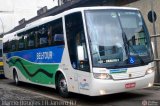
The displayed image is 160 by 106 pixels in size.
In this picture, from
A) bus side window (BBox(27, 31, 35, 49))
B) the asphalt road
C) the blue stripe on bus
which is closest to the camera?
the asphalt road

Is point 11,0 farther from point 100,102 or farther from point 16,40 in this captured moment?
point 100,102

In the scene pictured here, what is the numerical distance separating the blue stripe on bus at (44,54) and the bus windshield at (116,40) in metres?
2.02

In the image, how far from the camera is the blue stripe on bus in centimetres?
1195

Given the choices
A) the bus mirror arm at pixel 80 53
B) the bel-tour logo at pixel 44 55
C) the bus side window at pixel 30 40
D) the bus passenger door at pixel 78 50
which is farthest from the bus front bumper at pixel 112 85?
the bus side window at pixel 30 40

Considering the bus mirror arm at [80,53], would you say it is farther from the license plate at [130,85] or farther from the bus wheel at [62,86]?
the bus wheel at [62,86]

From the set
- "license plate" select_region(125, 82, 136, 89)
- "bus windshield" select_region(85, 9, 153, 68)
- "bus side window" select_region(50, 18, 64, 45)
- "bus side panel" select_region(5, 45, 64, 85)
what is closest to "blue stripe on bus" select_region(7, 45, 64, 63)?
"bus side panel" select_region(5, 45, 64, 85)

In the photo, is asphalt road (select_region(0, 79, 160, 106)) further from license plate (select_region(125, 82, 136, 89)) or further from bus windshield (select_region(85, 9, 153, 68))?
bus windshield (select_region(85, 9, 153, 68))

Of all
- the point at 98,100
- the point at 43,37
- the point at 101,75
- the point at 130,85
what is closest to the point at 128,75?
the point at 130,85

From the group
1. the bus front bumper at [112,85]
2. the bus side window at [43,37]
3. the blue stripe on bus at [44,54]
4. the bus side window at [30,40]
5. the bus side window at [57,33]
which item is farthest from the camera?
the bus side window at [30,40]

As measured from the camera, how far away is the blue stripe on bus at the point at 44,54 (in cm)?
1195

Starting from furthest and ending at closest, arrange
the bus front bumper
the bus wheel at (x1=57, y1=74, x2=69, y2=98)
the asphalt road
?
1. the bus wheel at (x1=57, y1=74, x2=69, y2=98)
2. the asphalt road
3. the bus front bumper

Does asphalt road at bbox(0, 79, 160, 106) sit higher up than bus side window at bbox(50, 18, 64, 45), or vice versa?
bus side window at bbox(50, 18, 64, 45)

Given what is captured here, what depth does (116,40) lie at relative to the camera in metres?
10.0

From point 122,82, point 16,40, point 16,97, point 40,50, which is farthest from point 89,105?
point 16,40
